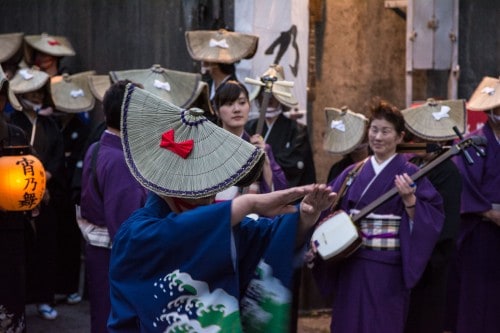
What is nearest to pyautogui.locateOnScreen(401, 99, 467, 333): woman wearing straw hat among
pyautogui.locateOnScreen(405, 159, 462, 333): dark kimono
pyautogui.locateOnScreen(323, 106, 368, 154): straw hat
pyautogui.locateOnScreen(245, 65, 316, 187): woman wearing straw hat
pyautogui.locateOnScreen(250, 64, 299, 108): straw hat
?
pyautogui.locateOnScreen(405, 159, 462, 333): dark kimono

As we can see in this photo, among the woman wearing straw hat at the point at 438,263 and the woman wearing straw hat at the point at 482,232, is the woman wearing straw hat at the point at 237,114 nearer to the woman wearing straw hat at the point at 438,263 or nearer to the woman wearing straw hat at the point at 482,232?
the woman wearing straw hat at the point at 438,263

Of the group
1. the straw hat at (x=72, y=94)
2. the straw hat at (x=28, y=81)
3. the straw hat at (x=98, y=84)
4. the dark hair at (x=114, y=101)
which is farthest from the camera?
the straw hat at (x=72, y=94)

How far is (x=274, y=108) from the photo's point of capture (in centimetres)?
955

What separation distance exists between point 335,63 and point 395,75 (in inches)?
32.4

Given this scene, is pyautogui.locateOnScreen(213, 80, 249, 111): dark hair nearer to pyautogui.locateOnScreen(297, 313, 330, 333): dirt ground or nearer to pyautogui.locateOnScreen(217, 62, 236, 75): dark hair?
pyautogui.locateOnScreen(217, 62, 236, 75): dark hair

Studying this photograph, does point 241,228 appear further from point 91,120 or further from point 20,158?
point 91,120

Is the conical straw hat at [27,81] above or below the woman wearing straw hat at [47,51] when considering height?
below

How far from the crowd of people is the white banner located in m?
0.35

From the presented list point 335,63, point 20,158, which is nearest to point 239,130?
point 20,158

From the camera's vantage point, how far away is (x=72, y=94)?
10.8m

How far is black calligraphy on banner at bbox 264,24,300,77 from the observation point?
9.91 m

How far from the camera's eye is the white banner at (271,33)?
32.5 ft

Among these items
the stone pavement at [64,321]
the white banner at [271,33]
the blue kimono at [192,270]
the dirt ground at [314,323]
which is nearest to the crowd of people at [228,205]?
the blue kimono at [192,270]

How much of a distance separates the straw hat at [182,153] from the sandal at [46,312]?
6314 millimetres
